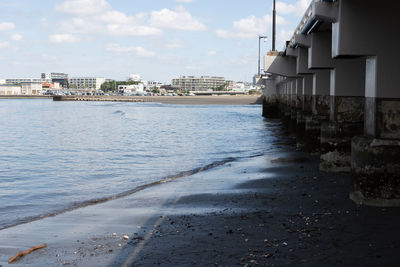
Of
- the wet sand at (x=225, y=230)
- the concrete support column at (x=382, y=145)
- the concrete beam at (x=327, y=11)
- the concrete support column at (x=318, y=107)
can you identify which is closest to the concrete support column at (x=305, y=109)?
the concrete support column at (x=318, y=107)

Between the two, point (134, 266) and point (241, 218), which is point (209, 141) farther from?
point (134, 266)

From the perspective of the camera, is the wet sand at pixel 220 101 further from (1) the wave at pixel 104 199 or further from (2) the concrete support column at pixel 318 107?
(1) the wave at pixel 104 199

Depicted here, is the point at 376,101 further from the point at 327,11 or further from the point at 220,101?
the point at 220,101

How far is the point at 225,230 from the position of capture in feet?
29.3

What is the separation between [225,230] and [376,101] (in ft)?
12.8

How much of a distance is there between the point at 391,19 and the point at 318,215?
4198 mm

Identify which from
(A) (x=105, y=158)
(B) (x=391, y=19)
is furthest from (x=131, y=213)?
(A) (x=105, y=158)

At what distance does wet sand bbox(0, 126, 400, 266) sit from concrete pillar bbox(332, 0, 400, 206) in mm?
459

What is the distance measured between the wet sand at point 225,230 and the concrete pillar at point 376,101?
0.46m

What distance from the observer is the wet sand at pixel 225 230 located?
7418 millimetres

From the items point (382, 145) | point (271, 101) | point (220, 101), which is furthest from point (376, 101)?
point (220, 101)

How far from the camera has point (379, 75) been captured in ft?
31.9

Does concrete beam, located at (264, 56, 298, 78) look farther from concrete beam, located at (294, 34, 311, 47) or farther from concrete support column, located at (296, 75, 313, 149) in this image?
concrete beam, located at (294, 34, 311, 47)

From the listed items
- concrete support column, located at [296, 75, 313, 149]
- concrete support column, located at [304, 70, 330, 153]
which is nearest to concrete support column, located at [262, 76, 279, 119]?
concrete support column, located at [296, 75, 313, 149]
